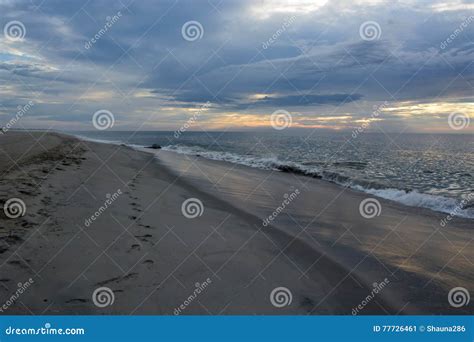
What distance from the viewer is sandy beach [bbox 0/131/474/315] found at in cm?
449

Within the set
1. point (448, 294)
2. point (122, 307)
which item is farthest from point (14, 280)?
point (448, 294)

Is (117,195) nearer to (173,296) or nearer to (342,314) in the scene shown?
(173,296)

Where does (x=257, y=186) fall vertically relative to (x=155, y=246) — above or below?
above

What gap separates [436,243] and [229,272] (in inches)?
208

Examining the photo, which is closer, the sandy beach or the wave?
the sandy beach

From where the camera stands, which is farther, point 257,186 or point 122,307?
point 257,186

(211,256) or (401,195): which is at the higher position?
(401,195)

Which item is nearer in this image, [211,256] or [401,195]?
[211,256]

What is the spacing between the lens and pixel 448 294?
5223 mm

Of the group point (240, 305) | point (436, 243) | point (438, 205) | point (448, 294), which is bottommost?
point (240, 305)

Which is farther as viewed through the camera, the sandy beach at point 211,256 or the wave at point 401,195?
the wave at point 401,195

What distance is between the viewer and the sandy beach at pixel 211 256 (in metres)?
4.49

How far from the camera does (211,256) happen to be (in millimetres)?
5980

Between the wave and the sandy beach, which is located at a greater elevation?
the wave
